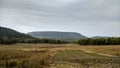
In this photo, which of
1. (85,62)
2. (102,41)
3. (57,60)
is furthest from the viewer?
(102,41)

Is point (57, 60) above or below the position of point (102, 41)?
below

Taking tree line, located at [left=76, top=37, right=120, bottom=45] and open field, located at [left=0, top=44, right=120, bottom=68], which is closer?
open field, located at [left=0, top=44, right=120, bottom=68]

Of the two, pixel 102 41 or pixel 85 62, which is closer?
pixel 85 62

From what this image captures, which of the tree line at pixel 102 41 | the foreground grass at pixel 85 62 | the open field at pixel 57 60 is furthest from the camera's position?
the tree line at pixel 102 41

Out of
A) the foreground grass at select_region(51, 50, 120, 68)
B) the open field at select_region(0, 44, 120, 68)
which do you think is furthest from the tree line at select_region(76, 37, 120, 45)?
the foreground grass at select_region(51, 50, 120, 68)

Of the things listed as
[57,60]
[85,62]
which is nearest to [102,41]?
[57,60]

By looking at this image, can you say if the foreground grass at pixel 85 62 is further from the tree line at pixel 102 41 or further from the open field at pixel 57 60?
the tree line at pixel 102 41

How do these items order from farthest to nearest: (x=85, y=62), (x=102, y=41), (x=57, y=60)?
1. (x=102, y=41)
2. (x=57, y=60)
3. (x=85, y=62)

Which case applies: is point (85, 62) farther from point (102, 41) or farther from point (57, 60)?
point (102, 41)

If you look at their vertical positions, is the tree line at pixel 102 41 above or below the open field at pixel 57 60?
above

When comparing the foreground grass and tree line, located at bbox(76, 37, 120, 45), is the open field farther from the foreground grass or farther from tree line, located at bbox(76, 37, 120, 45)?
tree line, located at bbox(76, 37, 120, 45)

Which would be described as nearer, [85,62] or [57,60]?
[85,62]

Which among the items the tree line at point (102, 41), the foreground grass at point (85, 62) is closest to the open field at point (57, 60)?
the foreground grass at point (85, 62)

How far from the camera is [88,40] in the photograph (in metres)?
142
